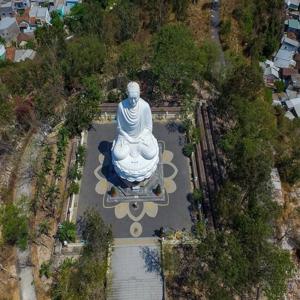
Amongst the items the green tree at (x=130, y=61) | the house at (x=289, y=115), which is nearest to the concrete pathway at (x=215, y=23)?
the house at (x=289, y=115)

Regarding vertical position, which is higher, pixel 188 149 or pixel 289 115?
pixel 289 115

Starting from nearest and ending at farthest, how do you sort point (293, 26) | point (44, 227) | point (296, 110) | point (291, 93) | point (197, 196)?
point (44, 227)
point (197, 196)
point (296, 110)
point (291, 93)
point (293, 26)

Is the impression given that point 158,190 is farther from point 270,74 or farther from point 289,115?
point 270,74

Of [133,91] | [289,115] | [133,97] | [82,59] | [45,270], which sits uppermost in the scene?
[82,59]

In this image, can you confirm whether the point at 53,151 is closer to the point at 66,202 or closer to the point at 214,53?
the point at 66,202

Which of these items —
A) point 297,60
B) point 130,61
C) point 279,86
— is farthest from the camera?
point 297,60

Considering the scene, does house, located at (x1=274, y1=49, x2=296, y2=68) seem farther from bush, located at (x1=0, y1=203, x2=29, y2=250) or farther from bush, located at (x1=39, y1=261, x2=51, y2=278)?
bush, located at (x1=39, y1=261, x2=51, y2=278)

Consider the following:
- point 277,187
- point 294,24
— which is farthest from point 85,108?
point 294,24

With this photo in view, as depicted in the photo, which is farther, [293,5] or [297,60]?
[293,5]

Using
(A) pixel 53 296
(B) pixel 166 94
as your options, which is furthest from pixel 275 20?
(A) pixel 53 296
